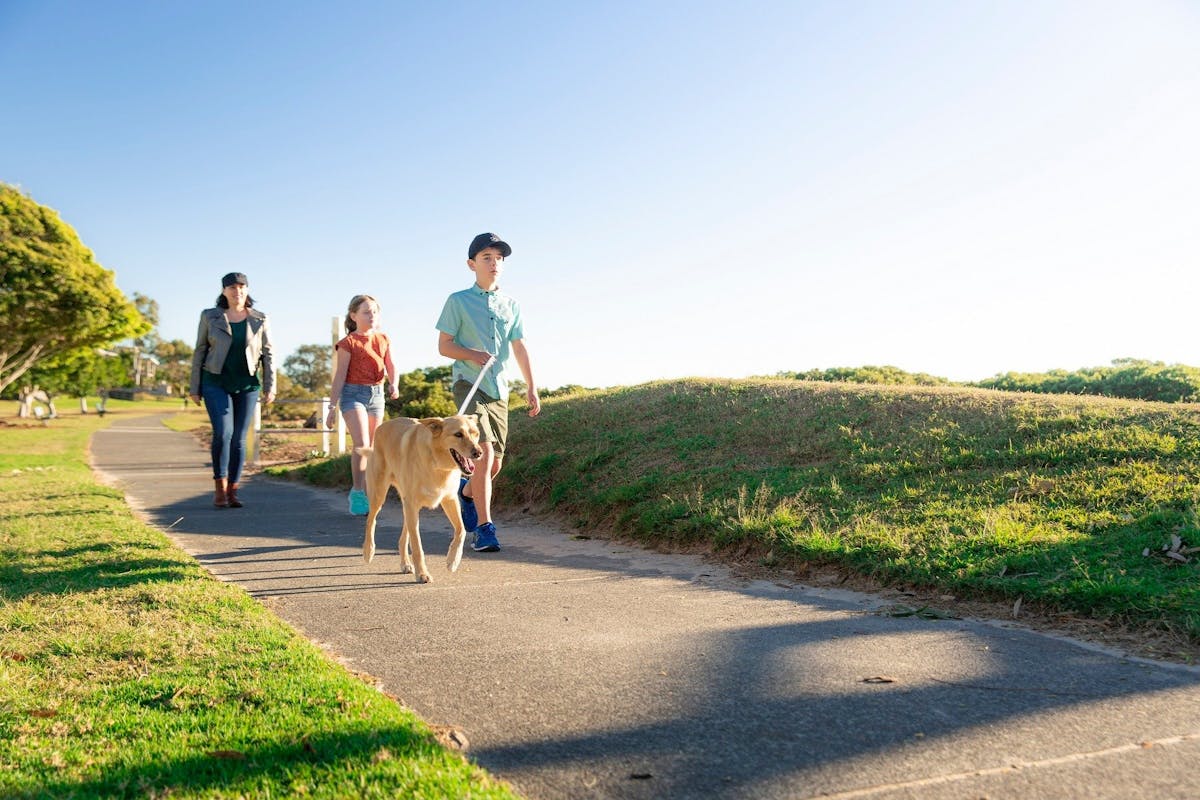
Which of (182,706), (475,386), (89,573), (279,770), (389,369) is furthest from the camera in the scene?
(389,369)

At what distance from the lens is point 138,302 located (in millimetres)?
41344

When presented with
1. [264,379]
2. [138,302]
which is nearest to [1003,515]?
[264,379]

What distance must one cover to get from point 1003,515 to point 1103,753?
332 cm

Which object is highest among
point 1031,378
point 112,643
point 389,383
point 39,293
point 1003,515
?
point 39,293

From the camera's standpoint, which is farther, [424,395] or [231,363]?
[424,395]

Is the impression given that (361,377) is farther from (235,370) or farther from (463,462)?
(463,462)

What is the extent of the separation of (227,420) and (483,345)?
11.7 feet

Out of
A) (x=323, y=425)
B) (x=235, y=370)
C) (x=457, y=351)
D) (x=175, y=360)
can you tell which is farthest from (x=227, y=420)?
(x=175, y=360)

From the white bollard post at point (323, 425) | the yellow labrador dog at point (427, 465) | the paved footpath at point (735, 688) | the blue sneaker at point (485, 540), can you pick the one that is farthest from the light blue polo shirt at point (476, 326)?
the white bollard post at point (323, 425)

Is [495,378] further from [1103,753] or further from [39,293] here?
[39,293]

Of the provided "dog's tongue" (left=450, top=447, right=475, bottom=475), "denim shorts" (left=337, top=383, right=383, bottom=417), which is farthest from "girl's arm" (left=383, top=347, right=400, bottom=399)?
"dog's tongue" (left=450, top=447, right=475, bottom=475)

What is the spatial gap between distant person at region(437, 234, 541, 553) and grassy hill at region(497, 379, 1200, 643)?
149cm

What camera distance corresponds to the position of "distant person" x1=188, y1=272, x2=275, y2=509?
27.3 feet

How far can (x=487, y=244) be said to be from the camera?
6340 mm
